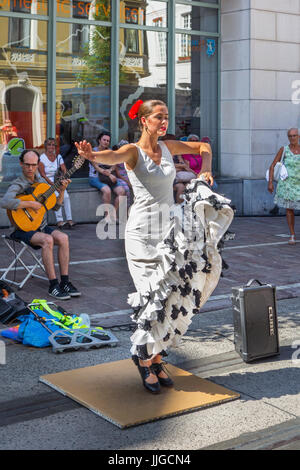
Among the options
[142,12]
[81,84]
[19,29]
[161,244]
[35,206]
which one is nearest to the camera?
[161,244]

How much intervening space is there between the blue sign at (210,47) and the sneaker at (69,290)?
9234 millimetres

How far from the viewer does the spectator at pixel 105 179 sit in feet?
44.1

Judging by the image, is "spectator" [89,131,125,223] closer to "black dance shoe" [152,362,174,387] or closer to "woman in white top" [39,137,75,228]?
"woman in white top" [39,137,75,228]

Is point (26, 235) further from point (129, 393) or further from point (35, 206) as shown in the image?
point (129, 393)

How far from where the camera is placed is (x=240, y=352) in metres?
6.07

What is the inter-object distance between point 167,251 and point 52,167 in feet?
26.6

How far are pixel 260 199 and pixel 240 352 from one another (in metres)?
9.79

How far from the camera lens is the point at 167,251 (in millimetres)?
5145

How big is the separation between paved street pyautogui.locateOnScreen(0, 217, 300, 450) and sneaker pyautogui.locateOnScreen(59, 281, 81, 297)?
107 mm

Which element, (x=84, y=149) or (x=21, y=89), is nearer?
(x=84, y=149)

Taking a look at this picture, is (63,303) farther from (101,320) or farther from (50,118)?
(50,118)

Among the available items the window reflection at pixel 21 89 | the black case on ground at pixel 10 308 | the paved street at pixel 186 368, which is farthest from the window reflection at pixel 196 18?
the black case on ground at pixel 10 308

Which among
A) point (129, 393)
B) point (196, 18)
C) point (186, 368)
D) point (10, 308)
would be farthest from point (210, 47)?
point (129, 393)
